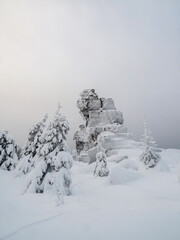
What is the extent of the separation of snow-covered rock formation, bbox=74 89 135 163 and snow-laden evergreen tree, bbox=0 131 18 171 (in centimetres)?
3235

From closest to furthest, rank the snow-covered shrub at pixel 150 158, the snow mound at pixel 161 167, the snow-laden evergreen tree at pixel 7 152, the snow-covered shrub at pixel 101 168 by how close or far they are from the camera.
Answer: the snow-laden evergreen tree at pixel 7 152, the snow-covered shrub at pixel 101 168, the snow mound at pixel 161 167, the snow-covered shrub at pixel 150 158

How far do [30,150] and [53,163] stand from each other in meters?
7.89

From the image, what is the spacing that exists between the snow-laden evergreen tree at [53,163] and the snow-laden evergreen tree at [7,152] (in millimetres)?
10250

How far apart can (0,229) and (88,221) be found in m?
2.13

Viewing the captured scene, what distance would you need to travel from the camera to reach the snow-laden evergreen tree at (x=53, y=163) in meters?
10.3

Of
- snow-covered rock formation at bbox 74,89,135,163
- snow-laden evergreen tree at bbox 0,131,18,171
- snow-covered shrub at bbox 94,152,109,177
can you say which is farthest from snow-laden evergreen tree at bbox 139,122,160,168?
snow-covered rock formation at bbox 74,89,135,163

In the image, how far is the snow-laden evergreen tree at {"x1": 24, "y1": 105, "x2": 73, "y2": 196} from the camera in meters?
10.3

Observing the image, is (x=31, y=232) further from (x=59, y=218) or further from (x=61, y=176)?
(x=61, y=176)

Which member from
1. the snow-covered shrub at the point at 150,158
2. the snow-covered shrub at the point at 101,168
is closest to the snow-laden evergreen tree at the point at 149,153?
the snow-covered shrub at the point at 150,158

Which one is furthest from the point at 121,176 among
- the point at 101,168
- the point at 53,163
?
the point at 53,163

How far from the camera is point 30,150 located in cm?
1770

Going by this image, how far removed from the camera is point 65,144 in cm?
1145

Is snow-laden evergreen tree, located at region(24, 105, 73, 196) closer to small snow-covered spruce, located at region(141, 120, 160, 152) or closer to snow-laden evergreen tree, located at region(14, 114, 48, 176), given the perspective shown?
snow-laden evergreen tree, located at region(14, 114, 48, 176)

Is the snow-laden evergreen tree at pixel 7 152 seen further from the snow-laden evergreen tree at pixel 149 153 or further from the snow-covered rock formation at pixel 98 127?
the snow-covered rock formation at pixel 98 127
